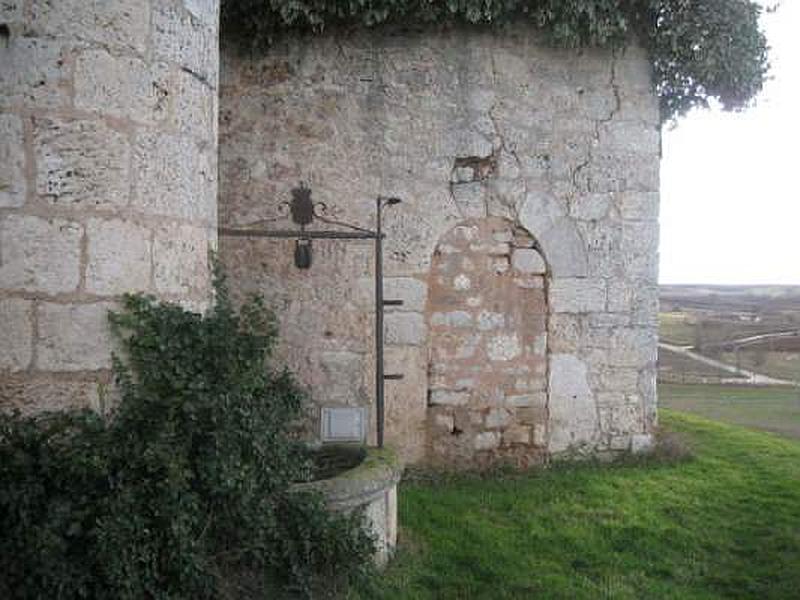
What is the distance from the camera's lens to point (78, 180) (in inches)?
94.1

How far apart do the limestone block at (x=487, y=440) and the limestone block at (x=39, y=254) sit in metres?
3.48

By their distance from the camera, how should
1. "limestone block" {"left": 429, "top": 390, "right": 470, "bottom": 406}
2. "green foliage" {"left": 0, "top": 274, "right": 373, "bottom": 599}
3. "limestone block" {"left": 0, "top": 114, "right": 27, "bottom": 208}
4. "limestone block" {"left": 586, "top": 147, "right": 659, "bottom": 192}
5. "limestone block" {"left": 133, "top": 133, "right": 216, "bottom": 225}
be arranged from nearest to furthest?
"green foliage" {"left": 0, "top": 274, "right": 373, "bottom": 599} → "limestone block" {"left": 0, "top": 114, "right": 27, "bottom": 208} → "limestone block" {"left": 133, "top": 133, "right": 216, "bottom": 225} → "limestone block" {"left": 429, "top": 390, "right": 470, "bottom": 406} → "limestone block" {"left": 586, "top": 147, "right": 659, "bottom": 192}

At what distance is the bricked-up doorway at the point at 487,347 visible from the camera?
17.2ft

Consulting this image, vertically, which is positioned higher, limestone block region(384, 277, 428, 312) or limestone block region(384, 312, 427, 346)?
limestone block region(384, 277, 428, 312)

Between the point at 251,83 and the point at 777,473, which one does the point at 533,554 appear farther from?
the point at 251,83

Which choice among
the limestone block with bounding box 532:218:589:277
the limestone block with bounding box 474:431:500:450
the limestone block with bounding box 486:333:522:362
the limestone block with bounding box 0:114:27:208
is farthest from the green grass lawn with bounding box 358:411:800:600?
the limestone block with bounding box 0:114:27:208

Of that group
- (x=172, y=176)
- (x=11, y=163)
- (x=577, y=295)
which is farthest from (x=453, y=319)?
(x=11, y=163)

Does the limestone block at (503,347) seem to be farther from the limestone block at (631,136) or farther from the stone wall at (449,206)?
the limestone block at (631,136)

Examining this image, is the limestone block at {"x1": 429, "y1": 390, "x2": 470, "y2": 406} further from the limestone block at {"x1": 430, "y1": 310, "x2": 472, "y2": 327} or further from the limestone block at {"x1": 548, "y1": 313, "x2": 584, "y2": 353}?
the limestone block at {"x1": 548, "y1": 313, "x2": 584, "y2": 353}

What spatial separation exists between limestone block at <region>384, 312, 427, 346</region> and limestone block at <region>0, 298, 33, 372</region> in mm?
3038

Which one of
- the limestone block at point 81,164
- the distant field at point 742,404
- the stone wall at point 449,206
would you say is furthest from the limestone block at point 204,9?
the distant field at point 742,404

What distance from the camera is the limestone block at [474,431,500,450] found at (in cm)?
525

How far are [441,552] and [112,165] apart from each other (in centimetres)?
248

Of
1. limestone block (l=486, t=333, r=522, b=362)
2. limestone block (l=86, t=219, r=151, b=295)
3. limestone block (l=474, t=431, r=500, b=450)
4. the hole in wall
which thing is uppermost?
the hole in wall
